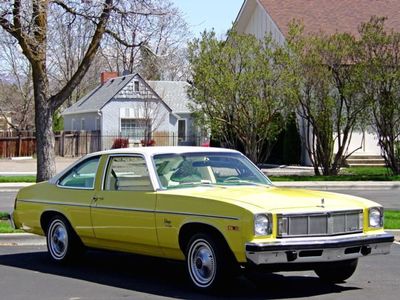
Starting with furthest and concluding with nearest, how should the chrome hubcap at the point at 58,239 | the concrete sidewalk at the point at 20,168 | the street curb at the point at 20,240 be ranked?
the concrete sidewalk at the point at 20,168
the street curb at the point at 20,240
the chrome hubcap at the point at 58,239

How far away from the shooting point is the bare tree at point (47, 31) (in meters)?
13.6

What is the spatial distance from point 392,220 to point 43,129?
6653mm

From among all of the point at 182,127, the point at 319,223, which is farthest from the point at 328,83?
the point at 182,127

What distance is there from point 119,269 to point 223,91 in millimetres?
18388

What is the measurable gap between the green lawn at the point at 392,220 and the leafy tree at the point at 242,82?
11.7m

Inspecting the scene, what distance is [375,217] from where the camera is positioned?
8344 mm

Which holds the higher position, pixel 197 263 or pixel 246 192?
pixel 246 192

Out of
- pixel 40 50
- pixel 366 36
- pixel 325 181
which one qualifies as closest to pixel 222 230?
pixel 40 50

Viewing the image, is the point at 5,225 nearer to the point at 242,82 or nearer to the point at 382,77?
the point at 242,82

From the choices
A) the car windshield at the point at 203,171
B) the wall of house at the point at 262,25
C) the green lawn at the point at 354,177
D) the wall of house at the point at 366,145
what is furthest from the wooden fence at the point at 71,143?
the car windshield at the point at 203,171

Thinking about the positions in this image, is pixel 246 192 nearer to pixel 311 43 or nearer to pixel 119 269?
pixel 119 269

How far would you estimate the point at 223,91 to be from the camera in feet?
90.7

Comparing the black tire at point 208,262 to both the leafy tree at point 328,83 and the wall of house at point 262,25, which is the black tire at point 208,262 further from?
the wall of house at point 262,25

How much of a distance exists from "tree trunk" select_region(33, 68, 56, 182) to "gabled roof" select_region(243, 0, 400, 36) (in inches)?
856
